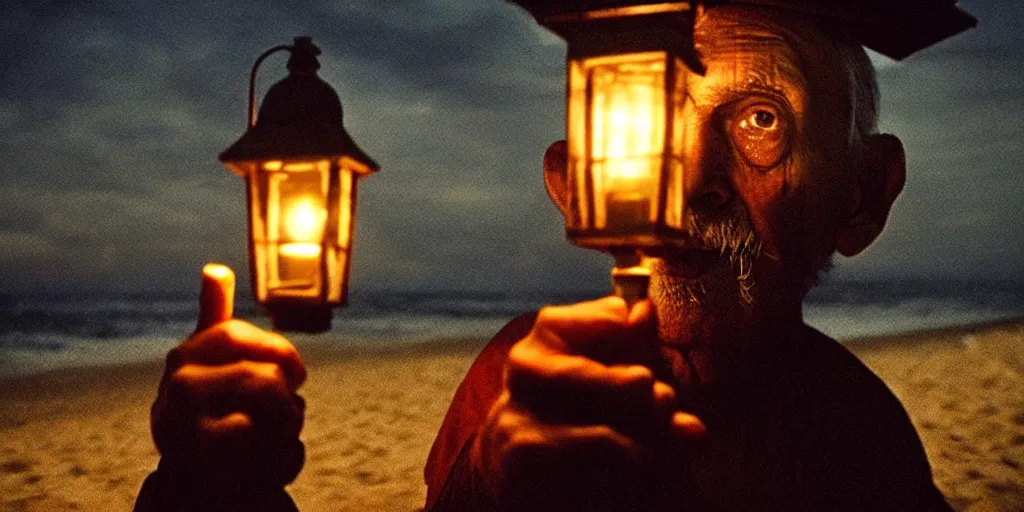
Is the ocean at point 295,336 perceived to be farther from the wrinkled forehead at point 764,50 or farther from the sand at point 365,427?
the wrinkled forehead at point 764,50

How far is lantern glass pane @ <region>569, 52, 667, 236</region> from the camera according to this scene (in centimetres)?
154

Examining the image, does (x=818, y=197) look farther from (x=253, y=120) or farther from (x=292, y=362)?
(x=253, y=120)

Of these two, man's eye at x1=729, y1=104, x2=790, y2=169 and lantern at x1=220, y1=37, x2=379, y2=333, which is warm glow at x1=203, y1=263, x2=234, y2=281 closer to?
lantern at x1=220, y1=37, x2=379, y2=333

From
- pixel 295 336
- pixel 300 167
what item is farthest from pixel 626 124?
pixel 295 336

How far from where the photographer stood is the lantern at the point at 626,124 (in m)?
1.54

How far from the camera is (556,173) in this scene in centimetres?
244

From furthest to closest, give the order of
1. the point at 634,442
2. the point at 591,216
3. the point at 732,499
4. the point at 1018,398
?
the point at 1018,398, the point at 732,499, the point at 591,216, the point at 634,442

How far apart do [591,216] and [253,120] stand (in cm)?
124

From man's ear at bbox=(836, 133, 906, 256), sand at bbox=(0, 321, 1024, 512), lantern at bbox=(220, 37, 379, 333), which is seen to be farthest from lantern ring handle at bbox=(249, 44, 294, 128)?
sand at bbox=(0, 321, 1024, 512)

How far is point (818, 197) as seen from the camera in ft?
6.86

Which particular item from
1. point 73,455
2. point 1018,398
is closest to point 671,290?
point 73,455

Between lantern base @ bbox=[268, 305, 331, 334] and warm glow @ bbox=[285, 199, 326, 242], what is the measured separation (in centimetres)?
21

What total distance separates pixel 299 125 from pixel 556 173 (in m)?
0.79

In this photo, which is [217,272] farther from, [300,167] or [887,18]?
[887,18]
